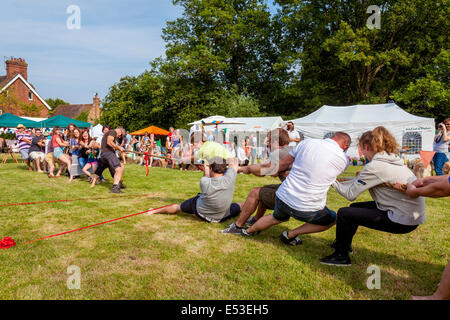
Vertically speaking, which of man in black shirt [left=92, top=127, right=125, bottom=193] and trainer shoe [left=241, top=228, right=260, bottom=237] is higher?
man in black shirt [left=92, top=127, right=125, bottom=193]

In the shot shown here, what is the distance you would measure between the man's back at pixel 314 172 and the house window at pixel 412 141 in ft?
48.5

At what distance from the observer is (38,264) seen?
3.26 m

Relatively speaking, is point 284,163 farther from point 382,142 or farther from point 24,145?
point 24,145

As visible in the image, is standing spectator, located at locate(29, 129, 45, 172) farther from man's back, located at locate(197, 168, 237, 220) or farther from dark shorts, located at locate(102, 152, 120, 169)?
man's back, located at locate(197, 168, 237, 220)

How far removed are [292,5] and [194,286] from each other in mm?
30571

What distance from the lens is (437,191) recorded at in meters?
2.44

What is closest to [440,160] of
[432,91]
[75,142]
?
[75,142]

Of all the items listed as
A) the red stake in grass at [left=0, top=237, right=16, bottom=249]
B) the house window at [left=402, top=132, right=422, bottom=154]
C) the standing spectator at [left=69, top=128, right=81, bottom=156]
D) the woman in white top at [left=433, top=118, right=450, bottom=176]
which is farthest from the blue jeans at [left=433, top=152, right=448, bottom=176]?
the standing spectator at [left=69, top=128, right=81, bottom=156]

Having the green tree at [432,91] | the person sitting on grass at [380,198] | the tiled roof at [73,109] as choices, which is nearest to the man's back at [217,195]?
the person sitting on grass at [380,198]

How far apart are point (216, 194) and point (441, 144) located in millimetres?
7823

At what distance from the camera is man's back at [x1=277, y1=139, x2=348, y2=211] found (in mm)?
3328

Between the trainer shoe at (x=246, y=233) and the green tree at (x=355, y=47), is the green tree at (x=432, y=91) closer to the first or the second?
the green tree at (x=355, y=47)

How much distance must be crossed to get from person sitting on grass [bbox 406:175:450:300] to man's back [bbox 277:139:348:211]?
0.82 m

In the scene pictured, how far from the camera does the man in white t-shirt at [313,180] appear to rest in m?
3.34
